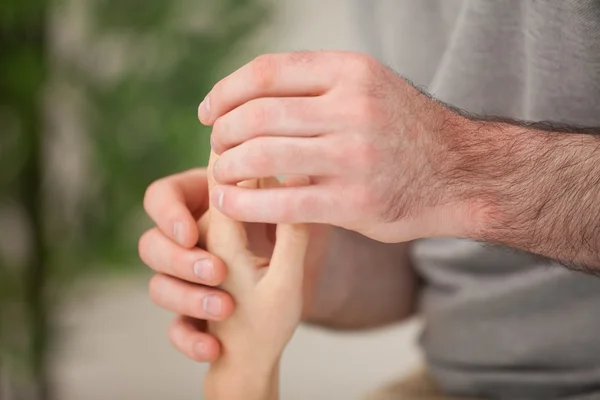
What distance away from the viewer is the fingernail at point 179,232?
67 cm

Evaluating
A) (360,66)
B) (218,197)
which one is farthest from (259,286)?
(360,66)

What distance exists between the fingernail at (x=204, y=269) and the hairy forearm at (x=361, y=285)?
0.28 m

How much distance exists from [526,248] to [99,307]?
57.9 inches

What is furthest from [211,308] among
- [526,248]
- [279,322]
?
[526,248]

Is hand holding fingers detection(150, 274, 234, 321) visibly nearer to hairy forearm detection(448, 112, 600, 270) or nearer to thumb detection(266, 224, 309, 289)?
thumb detection(266, 224, 309, 289)

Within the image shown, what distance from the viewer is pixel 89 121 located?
143 centimetres

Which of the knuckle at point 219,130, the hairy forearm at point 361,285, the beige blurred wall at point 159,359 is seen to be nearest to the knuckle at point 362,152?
the knuckle at point 219,130

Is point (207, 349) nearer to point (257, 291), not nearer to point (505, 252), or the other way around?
Answer: point (257, 291)

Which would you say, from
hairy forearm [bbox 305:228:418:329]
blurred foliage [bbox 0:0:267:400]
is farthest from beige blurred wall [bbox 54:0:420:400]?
hairy forearm [bbox 305:228:418:329]

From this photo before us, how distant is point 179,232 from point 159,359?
135 centimetres

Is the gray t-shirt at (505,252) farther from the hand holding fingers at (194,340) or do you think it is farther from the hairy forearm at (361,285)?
the hand holding fingers at (194,340)

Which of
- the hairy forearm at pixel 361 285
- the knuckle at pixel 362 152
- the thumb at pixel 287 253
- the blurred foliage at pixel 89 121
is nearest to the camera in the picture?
the knuckle at pixel 362 152

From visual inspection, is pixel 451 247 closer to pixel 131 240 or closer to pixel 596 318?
pixel 596 318

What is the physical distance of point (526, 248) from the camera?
23.8 inches
